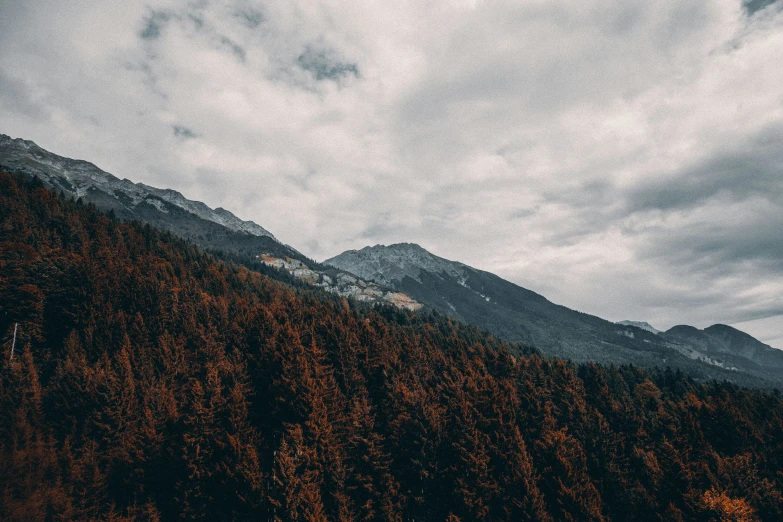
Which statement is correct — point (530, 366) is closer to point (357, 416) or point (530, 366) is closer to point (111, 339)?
point (357, 416)

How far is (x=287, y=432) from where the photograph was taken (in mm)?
54156

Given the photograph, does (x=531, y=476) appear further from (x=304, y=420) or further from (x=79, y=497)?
(x=79, y=497)

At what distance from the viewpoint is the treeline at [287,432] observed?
47.3 m

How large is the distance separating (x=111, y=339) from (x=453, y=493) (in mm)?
71738

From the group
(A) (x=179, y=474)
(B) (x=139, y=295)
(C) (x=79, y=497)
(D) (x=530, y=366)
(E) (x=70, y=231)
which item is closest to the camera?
(C) (x=79, y=497)

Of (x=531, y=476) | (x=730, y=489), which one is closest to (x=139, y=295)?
(x=531, y=476)

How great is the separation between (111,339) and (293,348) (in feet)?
133

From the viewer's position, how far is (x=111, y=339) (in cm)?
7438

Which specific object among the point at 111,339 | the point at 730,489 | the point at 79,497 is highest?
the point at 111,339

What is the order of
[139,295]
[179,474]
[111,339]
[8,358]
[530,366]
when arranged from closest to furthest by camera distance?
1. [179,474]
2. [8,358]
3. [111,339]
4. [139,295]
5. [530,366]

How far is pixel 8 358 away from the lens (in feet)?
214

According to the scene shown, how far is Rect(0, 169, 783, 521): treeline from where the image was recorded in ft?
155

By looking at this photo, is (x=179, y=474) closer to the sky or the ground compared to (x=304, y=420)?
closer to the ground

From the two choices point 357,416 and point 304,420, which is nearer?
point 304,420
